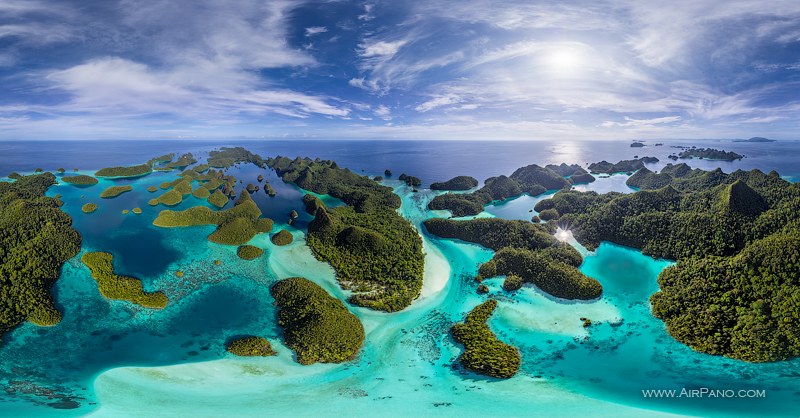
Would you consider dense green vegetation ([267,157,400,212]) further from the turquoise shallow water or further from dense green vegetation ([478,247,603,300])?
dense green vegetation ([478,247,603,300])

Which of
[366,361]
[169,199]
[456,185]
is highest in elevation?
[456,185]

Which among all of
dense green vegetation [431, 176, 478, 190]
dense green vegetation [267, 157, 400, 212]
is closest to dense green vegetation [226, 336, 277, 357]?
dense green vegetation [267, 157, 400, 212]

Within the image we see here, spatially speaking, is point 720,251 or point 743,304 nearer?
point 743,304

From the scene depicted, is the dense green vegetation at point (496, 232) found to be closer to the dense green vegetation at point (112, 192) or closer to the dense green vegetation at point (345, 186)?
the dense green vegetation at point (345, 186)

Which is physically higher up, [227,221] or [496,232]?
[496,232]

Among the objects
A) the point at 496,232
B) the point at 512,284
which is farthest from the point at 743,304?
the point at 496,232

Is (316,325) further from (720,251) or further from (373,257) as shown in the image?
(720,251)

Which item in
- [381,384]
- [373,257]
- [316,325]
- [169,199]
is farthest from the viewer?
[169,199]

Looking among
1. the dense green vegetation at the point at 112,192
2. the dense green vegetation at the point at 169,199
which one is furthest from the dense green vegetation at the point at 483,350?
the dense green vegetation at the point at 112,192
